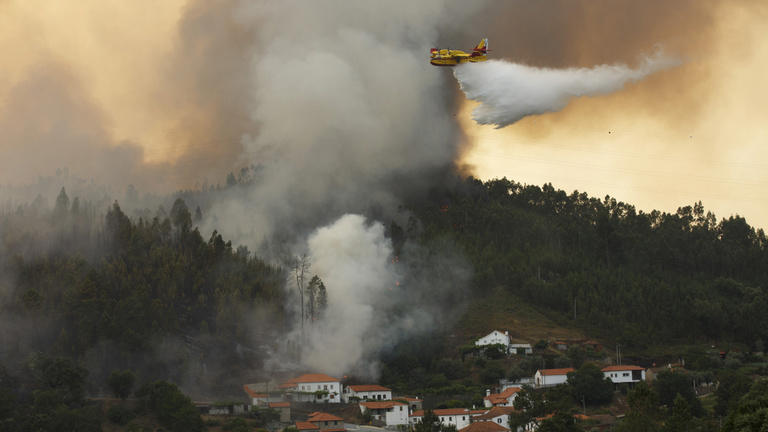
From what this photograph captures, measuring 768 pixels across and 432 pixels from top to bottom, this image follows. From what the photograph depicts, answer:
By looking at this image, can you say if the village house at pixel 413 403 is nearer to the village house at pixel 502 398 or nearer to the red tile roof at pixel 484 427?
the village house at pixel 502 398

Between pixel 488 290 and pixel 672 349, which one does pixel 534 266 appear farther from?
pixel 672 349

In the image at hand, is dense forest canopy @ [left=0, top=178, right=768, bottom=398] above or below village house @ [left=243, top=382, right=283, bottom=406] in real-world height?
above

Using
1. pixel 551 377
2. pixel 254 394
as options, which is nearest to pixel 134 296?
pixel 254 394

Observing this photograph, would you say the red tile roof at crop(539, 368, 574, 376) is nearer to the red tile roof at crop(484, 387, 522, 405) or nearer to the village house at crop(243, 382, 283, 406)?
the red tile roof at crop(484, 387, 522, 405)

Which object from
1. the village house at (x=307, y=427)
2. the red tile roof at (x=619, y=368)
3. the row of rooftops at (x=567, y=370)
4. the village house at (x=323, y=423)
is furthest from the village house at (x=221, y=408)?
the red tile roof at (x=619, y=368)

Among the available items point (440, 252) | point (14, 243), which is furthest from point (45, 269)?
point (440, 252)

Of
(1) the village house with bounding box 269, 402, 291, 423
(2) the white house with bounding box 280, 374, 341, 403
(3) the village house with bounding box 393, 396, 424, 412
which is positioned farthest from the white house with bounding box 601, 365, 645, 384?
(1) the village house with bounding box 269, 402, 291, 423
